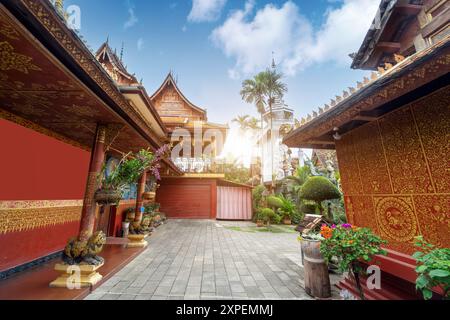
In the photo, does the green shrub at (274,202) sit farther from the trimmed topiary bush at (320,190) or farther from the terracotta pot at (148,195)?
the terracotta pot at (148,195)

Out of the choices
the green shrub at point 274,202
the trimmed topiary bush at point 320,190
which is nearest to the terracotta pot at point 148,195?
the trimmed topiary bush at point 320,190

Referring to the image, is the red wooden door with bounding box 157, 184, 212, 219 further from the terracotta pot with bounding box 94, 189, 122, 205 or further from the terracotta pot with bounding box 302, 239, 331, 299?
the terracotta pot with bounding box 302, 239, 331, 299

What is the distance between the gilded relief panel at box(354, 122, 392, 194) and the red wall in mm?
6288

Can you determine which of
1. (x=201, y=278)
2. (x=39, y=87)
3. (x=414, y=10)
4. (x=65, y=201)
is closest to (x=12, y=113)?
(x=39, y=87)

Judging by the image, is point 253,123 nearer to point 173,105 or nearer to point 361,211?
point 173,105

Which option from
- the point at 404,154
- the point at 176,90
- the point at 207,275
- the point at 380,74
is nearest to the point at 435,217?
the point at 404,154

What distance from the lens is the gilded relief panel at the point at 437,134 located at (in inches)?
78.1

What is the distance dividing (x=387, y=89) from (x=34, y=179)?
6.12 m

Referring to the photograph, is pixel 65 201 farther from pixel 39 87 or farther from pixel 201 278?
pixel 201 278

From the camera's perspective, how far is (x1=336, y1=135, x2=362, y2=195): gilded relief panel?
10.4 ft

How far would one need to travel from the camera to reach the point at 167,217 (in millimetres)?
11883

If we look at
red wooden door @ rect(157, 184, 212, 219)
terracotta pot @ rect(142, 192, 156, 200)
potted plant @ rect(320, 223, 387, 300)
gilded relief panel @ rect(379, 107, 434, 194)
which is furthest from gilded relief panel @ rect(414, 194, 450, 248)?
red wooden door @ rect(157, 184, 212, 219)

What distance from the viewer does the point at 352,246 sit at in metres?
2.19

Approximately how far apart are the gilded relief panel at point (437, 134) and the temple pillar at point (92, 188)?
5009mm
